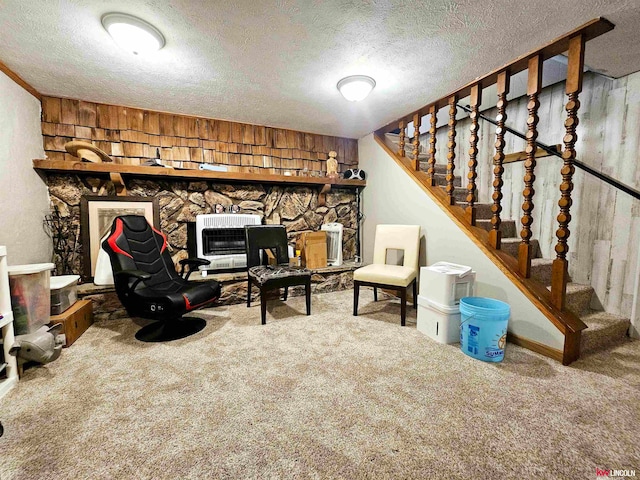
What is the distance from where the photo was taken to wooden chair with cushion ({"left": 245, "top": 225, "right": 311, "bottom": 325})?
2.51 meters

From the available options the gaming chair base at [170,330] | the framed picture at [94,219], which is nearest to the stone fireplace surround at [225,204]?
the framed picture at [94,219]

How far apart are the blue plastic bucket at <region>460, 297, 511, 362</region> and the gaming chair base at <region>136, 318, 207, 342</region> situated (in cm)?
224

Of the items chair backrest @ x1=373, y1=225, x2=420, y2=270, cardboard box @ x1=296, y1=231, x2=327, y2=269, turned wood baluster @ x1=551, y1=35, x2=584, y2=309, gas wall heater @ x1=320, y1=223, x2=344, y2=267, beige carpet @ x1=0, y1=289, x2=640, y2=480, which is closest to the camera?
beige carpet @ x1=0, y1=289, x2=640, y2=480

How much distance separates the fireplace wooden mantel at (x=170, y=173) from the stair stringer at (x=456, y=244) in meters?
0.56

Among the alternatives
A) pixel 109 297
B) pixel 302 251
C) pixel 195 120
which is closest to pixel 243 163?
pixel 195 120

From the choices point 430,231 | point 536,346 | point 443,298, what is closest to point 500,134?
point 430,231

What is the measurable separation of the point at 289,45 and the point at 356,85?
2.38 feet

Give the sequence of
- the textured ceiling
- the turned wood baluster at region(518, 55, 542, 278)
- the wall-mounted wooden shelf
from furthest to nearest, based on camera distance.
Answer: the wall-mounted wooden shelf
the turned wood baluster at region(518, 55, 542, 278)
the textured ceiling

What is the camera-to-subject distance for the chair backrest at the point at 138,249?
7.06 feet

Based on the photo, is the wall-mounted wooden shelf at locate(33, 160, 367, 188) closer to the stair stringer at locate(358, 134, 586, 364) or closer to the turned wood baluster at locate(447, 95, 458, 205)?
the stair stringer at locate(358, 134, 586, 364)

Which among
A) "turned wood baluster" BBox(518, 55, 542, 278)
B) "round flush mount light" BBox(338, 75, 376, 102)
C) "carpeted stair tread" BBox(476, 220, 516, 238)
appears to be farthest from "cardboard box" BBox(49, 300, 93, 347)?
"carpeted stair tread" BBox(476, 220, 516, 238)

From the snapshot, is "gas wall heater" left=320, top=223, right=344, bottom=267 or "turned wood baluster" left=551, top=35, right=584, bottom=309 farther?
"gas wall heater" left=320, top=223, right=344, bottom=267

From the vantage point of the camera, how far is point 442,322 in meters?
2.09

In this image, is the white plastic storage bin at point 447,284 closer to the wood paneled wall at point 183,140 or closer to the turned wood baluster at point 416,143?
the turned wood baluster at point 416,143
